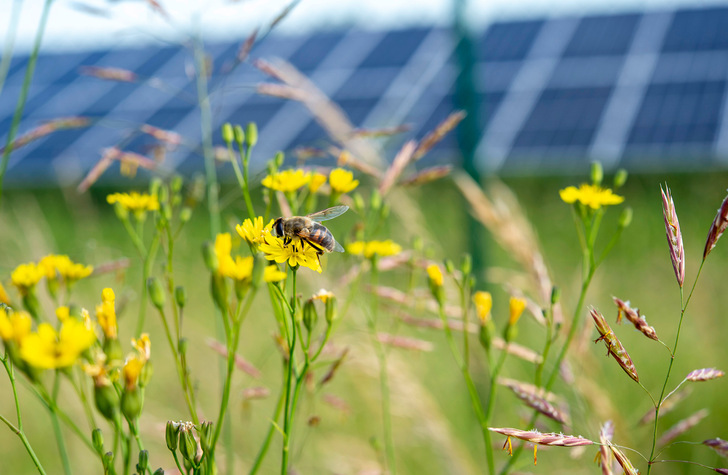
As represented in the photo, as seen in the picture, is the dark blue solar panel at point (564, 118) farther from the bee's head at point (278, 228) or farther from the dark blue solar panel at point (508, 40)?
the bee's head at point (278, 228)

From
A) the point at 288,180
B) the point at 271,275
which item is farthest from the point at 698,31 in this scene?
the point at 271,275

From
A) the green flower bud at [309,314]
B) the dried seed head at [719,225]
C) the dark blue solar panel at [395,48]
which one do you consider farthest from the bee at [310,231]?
the dark blue solar panel at [395,48]

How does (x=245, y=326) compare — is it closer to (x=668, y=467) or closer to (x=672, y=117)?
(x=668, y=467)

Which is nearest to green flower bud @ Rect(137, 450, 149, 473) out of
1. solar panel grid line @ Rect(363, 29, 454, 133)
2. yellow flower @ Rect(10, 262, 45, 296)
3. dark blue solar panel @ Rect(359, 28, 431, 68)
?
yellow flower @ Rect(10, 262, 45, 296)

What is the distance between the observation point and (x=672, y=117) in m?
5.47

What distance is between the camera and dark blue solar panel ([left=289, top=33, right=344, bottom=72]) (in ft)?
25.4

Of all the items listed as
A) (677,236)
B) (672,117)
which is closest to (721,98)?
(672,117)

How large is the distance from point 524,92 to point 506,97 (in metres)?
0.19

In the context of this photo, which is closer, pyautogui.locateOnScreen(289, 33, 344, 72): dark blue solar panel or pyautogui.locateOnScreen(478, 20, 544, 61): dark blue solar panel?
pyautogui.locateOnScreen(478, 20, 544, 61): dark blue solar panel

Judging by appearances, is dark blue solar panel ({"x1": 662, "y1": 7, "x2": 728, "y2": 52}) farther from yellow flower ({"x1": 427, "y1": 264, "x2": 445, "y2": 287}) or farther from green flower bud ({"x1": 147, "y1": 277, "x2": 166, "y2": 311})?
green flower bud ({"x1": 147, "y1": 277, "x2": 166, "y2": 311})

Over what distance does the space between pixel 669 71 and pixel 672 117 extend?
3.13 ft

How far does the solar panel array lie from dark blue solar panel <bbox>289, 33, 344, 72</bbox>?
0.11 ft

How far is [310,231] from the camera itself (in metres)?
1.06

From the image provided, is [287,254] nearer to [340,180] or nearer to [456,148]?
[340,180]
